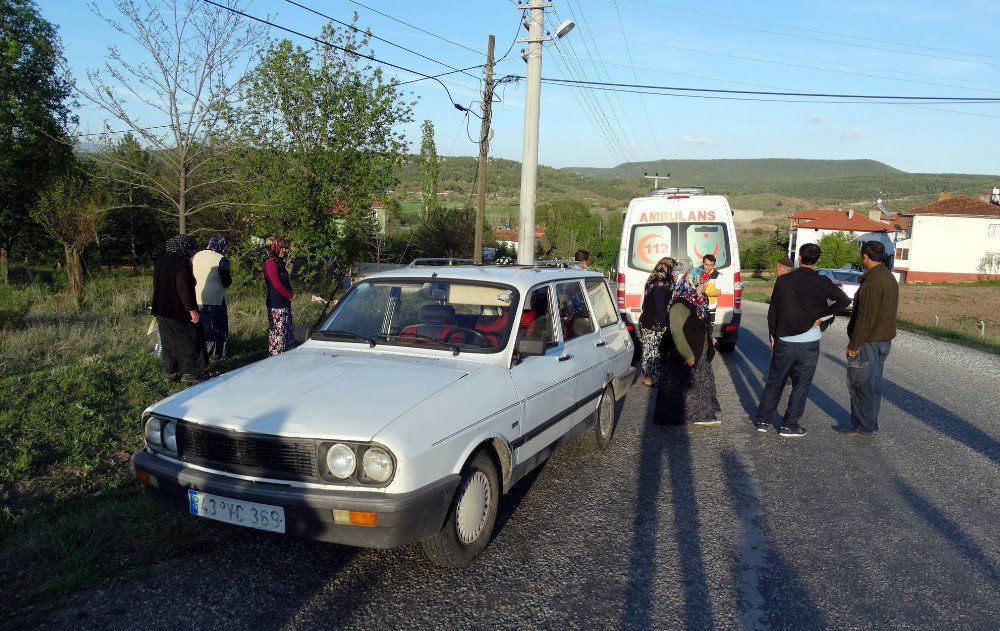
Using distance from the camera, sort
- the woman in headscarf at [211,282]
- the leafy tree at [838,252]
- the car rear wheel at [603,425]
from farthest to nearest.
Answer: the leafy tree at [838,252], the woman in headscarf at [211,282], the car rear wheel at [603,425]

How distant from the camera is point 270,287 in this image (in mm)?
8227

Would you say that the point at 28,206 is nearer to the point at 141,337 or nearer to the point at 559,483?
the point at 141,337

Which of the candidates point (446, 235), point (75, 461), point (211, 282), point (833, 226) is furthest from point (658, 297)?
point (833, 226)

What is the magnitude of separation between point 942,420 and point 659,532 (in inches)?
197

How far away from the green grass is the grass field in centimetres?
1520

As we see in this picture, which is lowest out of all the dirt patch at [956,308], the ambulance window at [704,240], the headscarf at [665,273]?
the dirt patch at [956,308]

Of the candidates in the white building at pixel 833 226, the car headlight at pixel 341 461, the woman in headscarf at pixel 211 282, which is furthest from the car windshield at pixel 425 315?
the white building at pixel 833 226

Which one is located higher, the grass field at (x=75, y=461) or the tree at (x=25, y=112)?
the tree at (x=25, y=112)

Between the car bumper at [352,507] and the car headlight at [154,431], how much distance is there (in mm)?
448

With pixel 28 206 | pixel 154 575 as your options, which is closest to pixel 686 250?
pixel 154 575

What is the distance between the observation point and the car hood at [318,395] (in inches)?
136

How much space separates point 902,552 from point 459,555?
2.67 m

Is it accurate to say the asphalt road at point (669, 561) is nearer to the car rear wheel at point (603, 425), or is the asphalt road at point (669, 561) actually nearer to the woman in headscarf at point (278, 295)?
the car rear wheel at point (603, 425)

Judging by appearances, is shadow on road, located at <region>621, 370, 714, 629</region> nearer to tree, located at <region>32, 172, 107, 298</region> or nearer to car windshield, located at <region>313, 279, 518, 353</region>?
car windshield, located at <region>313, 279, 518, 353</region>
